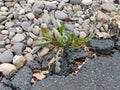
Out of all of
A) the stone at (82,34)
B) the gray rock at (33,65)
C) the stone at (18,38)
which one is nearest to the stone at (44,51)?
the gray rock at (33,65)

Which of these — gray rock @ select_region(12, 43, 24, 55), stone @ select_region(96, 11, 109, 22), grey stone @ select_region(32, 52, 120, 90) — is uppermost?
stone @ select_region(96, 11, 109, 22)

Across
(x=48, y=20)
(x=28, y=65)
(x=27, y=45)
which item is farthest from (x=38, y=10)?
(x=28, y=65)

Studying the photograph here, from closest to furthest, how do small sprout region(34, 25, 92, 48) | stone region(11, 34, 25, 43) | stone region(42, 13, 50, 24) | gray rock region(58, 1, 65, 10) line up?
small sprout region(34, 25, 92, 48), stone region(11, 34, 25, 43), stone region(42, 13, 50, 24), gray rock region(58, 1, 65, 10)

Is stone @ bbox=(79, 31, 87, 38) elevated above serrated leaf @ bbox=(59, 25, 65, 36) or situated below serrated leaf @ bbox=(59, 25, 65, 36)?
below

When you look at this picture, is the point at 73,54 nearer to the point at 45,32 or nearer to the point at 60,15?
the point at 45,32

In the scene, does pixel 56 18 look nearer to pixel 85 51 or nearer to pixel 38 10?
pixel 38 10

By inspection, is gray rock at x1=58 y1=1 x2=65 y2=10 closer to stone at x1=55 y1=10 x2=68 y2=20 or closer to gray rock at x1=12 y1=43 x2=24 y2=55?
stone at x1=55 y1=10 x2=68 y2=20

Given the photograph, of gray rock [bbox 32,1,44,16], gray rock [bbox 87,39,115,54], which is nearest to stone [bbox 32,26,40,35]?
gray rock [bbox 32,1,44,16]
